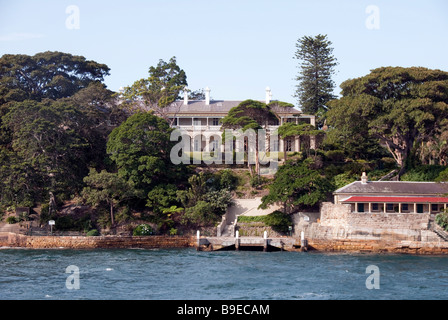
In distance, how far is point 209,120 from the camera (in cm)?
7650

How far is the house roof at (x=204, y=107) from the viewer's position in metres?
76.3

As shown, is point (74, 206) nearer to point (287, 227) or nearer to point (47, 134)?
point (47, 134)

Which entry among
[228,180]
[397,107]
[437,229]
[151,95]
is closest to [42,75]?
[151,95]

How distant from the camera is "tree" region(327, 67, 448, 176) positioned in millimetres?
56812

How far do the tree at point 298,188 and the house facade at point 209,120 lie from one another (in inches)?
583

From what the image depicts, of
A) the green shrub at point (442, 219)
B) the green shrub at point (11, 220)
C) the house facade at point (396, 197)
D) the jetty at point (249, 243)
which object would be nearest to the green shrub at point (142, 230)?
the jetty at point (249, 243)

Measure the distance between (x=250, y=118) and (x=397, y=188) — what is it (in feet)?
55.5

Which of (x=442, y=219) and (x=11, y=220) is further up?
(x=442, y=219)

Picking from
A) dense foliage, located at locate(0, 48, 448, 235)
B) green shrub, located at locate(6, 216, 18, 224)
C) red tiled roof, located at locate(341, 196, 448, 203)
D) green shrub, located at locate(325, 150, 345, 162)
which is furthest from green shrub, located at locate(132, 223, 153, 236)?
green shrub, located at locate(325, 150, 345, 162)

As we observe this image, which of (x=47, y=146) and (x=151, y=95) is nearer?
(x=47, y=146)

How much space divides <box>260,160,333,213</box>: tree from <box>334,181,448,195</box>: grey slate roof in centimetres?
160

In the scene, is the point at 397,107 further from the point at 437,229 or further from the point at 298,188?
the point at 437,229

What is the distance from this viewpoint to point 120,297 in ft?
109

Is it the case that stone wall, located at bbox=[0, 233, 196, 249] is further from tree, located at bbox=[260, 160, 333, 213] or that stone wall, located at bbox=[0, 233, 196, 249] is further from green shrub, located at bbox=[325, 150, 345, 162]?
green shrub, located at bbox=[325, 150, 345, 162]
